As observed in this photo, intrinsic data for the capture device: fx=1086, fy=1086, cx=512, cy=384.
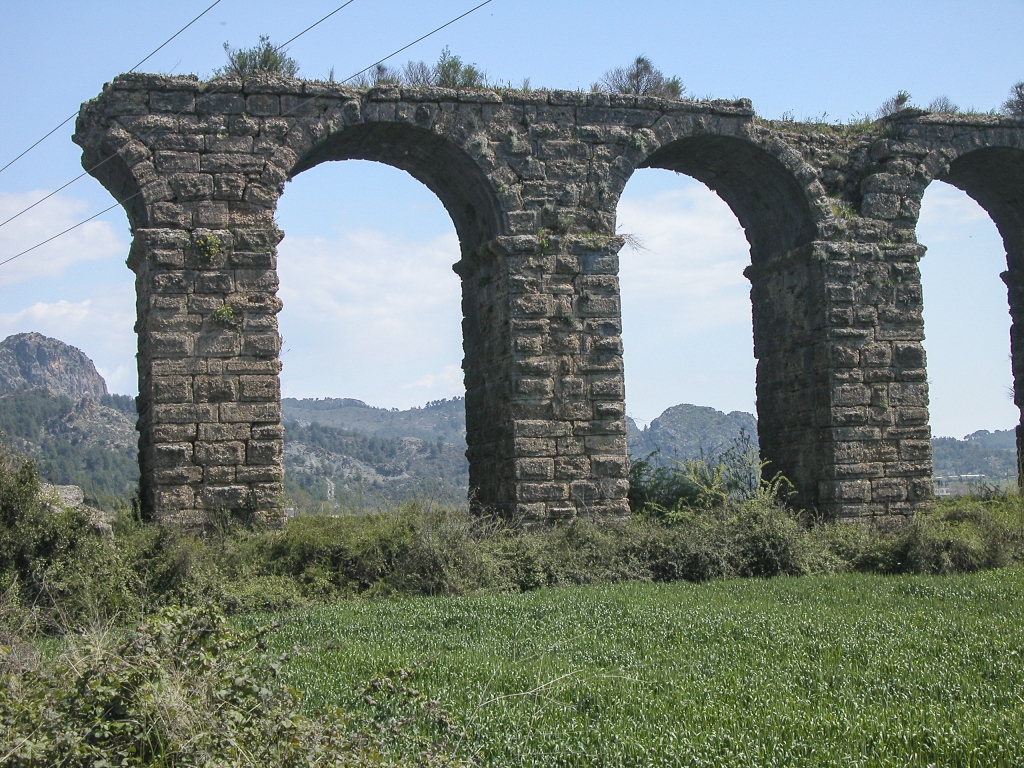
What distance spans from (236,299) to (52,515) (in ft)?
10.0

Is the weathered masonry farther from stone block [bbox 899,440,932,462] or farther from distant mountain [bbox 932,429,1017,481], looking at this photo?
distant mountain [bbox 932,429,1017,481]

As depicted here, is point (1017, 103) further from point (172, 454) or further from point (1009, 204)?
point (172, 454)

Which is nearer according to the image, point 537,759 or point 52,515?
point 537,759

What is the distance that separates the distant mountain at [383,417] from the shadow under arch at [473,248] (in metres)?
118

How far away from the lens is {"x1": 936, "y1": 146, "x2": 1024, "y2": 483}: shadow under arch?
15227 millimetres

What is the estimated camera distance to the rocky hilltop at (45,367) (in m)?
104

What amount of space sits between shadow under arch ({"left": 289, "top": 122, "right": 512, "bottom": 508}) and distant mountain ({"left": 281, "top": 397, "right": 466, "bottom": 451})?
118 meters

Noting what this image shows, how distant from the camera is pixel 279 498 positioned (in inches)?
459

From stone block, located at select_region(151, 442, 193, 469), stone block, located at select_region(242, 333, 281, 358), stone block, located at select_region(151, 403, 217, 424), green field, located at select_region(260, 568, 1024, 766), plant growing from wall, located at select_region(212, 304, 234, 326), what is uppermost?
plant growing from wall, located at select_region(212, 304, 234, 326)

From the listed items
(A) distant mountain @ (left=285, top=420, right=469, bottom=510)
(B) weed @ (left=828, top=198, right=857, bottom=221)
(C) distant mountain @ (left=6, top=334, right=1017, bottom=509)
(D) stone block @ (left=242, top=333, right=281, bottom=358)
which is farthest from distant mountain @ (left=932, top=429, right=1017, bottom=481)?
(D) stone block @ (left=242, top=333, right=281, bottom=358)

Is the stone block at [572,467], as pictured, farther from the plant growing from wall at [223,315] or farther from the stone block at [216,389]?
the plant growing from wall at [223,315]

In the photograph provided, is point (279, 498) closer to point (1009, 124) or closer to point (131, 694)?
point (131, 694)

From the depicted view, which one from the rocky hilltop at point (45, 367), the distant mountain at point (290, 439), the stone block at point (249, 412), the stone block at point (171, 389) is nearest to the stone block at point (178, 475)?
the stone block at point (249, 412)

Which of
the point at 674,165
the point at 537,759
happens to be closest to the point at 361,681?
the point at 537,759
